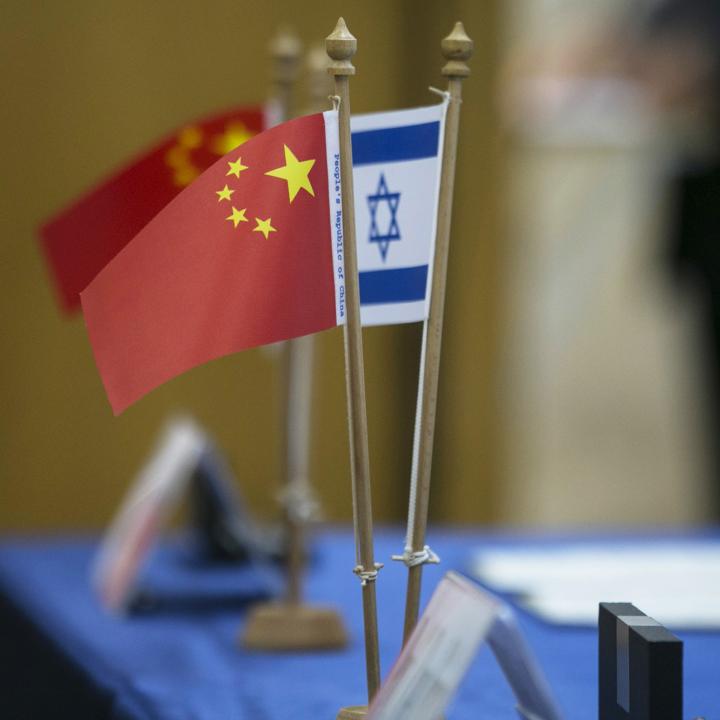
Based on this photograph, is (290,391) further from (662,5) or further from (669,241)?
(662,5)

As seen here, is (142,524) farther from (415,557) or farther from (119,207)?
(415,557)

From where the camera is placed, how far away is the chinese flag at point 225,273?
867mm

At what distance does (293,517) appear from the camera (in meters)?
1.37

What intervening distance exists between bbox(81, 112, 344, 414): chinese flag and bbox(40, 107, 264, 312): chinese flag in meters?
0.12

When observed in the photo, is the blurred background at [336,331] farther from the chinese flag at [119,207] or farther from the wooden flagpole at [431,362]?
the wooden flagpole at [431,362]

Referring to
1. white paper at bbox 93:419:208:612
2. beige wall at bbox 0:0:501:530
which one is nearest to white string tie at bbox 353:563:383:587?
white paper at bbox 93:419:208:612

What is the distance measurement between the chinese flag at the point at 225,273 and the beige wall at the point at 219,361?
99.0 inches

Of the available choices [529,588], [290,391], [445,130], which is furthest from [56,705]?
[445,130]

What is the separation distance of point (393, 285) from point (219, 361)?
2660 millimetres

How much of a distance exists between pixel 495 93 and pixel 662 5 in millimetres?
479

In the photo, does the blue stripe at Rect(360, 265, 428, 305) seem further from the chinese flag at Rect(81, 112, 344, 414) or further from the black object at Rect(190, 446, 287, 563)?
the black object at Rect(190, 446, 287, 563)

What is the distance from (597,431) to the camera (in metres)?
5.70

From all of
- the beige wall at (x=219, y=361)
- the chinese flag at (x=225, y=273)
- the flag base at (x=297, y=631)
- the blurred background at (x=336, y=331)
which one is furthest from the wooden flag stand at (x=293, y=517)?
the beige wall at (x=219, y=361)

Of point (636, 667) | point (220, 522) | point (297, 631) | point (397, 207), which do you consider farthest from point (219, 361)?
point (636, 667)
